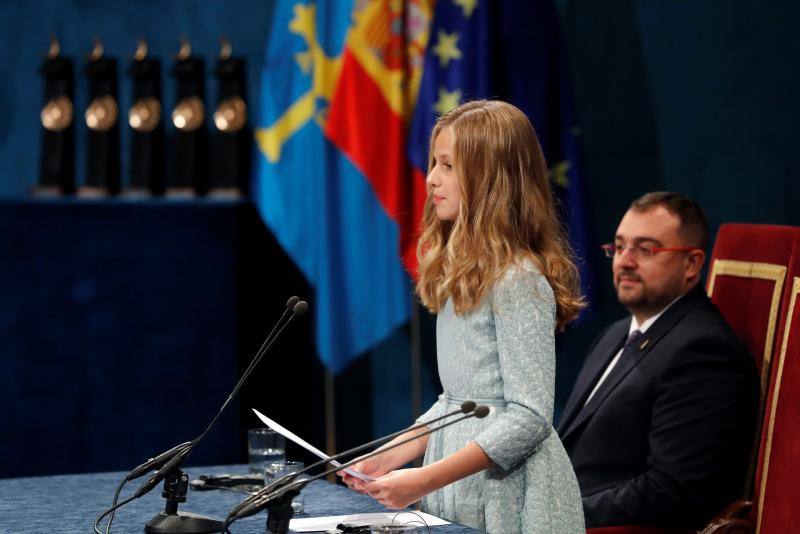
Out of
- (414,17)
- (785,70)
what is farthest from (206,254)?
(785,70)

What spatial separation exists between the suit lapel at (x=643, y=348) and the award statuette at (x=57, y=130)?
270 centimetres

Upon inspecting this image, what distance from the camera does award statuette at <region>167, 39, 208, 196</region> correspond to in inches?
205

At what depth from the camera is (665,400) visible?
3.27 metres

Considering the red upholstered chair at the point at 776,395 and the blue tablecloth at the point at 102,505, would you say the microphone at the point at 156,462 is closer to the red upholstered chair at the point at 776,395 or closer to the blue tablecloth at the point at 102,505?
the blue tablecloth at the point at 102,505

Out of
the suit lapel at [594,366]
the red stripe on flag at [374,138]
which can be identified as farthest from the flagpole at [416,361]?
the suit lapel at [594,366]

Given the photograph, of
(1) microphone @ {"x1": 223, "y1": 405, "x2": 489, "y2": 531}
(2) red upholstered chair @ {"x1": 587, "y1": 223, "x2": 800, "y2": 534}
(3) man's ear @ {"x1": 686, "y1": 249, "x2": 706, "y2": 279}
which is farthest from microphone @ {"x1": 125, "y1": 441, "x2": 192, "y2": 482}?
(3) man's ear @ {"x1": 686, "y1": 249, "x2": 706, "y2": 279}

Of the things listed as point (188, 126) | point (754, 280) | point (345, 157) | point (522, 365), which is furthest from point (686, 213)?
point (188, 126)

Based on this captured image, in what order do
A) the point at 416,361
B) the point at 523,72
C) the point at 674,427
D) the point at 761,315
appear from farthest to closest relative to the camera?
the point at 416,361, the point at 523,72, the point at 761,315, the point at 674,427

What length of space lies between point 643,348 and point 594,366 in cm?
33

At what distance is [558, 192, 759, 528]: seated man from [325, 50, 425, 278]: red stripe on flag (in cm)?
139

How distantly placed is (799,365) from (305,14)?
2.92 meters

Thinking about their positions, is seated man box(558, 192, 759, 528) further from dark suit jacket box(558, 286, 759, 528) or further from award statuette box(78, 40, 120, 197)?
award statuette box(78, 40, 120, 197)

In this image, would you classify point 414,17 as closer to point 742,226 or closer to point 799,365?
point 742,226

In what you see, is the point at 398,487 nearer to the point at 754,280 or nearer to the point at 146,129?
the point at 754,280
